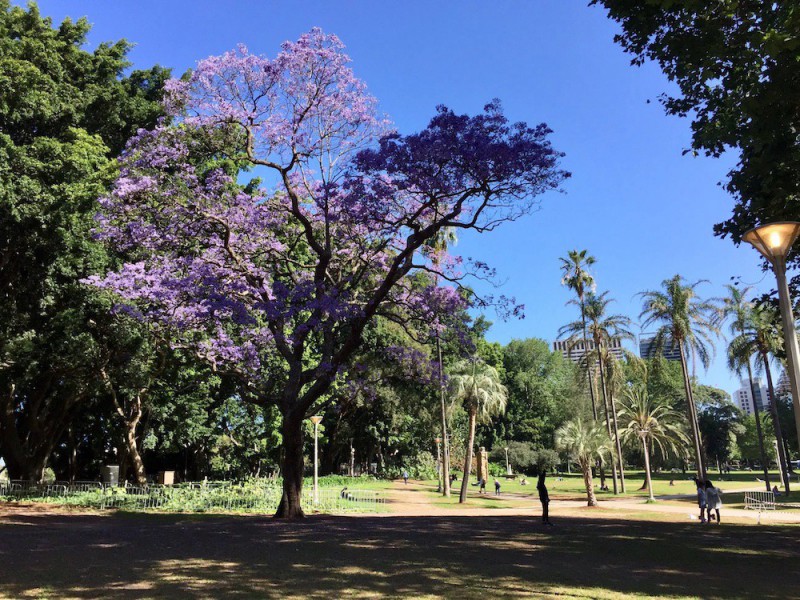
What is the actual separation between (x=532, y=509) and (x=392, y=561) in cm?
1969

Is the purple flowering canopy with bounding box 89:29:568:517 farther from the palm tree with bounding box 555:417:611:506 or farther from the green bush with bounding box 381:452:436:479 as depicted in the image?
the green bush with bounding box 381:452:436:479

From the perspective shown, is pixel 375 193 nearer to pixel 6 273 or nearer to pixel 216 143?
pixel 216 143

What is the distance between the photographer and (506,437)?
241ft

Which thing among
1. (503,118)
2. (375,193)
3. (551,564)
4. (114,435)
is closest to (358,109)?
(375,193)

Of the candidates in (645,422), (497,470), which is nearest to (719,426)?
(497,470)

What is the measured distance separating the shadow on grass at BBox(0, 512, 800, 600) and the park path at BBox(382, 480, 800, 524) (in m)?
7.19

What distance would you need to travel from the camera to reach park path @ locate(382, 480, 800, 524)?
67.6 feet

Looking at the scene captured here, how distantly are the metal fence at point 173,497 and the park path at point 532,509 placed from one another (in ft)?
10.7

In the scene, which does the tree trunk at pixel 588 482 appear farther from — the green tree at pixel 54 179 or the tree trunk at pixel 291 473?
the green tree at pixel 54 179

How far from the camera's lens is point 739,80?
1077 cm

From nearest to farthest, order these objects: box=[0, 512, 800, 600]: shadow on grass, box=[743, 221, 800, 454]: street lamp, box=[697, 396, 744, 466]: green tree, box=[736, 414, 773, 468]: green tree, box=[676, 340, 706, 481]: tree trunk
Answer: box=[0, 512, 800, 600]: shadow on grass, box=[743, 221, 800, 454]: street lamp, box=[676, 340, 706, 481]: tree trunk, box=[697, 396, 744, 466]: green tree, box=[736, 414, 773, 468]: green tree

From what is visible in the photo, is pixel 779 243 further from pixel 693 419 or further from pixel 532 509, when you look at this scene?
pixel 693 419

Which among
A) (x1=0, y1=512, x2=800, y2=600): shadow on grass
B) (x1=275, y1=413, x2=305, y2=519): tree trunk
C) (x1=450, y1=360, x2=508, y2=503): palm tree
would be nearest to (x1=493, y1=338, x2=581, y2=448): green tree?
(x1=450, y1=360, x2=508, y2=503): palm tree

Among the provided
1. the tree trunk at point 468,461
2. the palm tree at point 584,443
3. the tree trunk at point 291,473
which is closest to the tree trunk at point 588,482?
the palm tree at point 584,443
